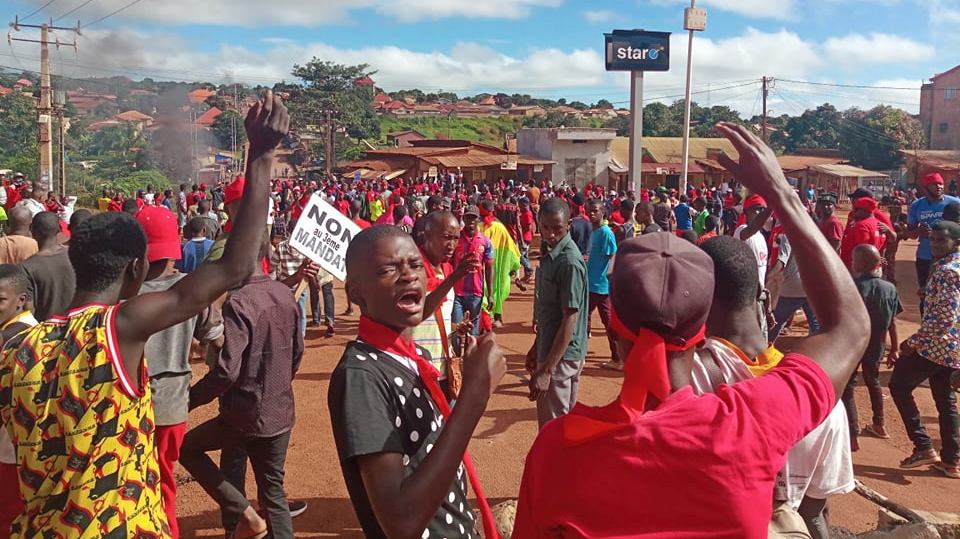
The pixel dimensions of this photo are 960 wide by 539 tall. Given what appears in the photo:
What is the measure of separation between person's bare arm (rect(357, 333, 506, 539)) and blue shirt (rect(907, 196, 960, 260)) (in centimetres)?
983

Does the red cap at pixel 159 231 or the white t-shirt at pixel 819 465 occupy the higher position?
the red cap at pixel 159 231

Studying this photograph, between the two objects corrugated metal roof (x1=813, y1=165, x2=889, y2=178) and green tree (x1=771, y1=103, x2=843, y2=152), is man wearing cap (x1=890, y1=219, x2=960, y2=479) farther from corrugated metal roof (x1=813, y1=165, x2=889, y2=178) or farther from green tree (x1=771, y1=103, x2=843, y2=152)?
green tree (x1=771, y1=103, x2=843, y2=152)

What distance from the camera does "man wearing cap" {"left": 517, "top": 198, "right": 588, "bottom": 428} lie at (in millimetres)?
4723

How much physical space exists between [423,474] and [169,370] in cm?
218

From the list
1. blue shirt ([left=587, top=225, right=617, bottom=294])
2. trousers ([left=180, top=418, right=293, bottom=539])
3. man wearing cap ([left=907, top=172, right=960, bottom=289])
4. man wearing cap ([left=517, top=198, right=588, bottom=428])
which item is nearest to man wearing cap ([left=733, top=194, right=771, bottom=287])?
blue shirt ([left=587, top=225, right=617, bottom=294])

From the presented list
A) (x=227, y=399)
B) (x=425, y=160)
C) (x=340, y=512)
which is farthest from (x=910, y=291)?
(x=425, y=160)

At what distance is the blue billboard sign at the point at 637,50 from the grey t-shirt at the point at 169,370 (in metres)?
27.1

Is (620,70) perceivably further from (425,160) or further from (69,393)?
(69,393)

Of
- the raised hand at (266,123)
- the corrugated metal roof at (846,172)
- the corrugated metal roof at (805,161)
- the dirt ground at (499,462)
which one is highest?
the corrugated metal roof at (805,161)

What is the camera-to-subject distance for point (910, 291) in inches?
545

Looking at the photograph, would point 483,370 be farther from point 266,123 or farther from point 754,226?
point 754,226

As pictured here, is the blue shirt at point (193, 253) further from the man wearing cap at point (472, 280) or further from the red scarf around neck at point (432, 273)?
the red scarf around neck at point (432, 273)

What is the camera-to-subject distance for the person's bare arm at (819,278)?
161 centimetres

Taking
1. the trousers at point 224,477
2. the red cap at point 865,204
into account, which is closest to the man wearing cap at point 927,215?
the red cap at point 865,204
